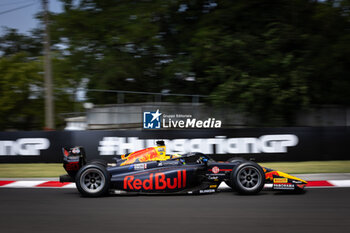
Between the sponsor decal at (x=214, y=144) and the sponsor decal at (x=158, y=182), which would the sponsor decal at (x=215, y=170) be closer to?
the sponsor decal at (x=158, y=182)

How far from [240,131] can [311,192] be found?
4.88 m

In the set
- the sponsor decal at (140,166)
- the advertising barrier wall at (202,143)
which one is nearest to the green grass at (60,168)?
the advertising barrier wall at (202,143)

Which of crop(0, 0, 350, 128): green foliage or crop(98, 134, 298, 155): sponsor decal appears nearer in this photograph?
crop(98, 134, 298, 155): sponsor decal

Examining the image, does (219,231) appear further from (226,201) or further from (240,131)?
(240,131)

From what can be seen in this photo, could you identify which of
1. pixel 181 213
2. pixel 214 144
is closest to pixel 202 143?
pixel 214 144

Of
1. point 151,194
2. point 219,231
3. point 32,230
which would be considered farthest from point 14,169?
point 219,231

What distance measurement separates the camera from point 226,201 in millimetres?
6277

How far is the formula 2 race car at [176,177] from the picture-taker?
263 inches

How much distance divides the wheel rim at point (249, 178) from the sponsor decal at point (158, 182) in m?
1.07

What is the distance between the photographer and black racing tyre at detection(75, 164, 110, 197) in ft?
22.2

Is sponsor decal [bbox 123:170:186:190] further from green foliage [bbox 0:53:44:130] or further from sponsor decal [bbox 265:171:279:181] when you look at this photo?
green foliage [bbox 0:53:44:130]

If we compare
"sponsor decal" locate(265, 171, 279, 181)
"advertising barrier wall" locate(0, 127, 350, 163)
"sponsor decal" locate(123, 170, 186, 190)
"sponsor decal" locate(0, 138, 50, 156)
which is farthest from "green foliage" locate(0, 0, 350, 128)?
"sponsor decal" locate(123, 170, 186, 190)

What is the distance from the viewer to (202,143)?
38.5 ft

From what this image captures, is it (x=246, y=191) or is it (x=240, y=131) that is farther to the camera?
(x=240, y=131)
